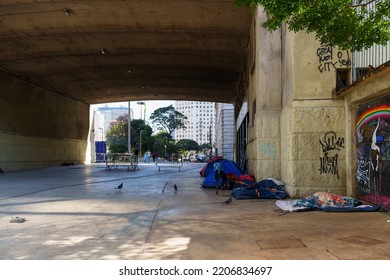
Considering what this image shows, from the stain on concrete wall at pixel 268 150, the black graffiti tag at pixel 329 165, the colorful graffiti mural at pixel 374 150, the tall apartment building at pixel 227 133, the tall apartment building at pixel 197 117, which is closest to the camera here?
the colorful graffiti mural at pixel 374 150

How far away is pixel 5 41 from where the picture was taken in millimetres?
18578

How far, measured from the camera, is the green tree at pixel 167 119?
99.7 m

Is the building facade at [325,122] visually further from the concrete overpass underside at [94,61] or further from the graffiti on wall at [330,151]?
the concrete overpass underside at [94,61]


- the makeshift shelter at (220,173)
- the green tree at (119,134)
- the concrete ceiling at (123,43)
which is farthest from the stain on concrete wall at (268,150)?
the green tree at (119,134)

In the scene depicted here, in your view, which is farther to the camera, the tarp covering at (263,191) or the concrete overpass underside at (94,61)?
the concrete overpass underside at (94,61)

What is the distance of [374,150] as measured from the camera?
8344 mm

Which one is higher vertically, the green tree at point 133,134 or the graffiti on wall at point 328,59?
the green tree at point 133,134

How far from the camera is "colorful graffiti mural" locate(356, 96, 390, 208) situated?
7.86 metres

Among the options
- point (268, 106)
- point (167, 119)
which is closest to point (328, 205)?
point (268, 106)

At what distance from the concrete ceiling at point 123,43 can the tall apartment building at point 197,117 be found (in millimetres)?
108580

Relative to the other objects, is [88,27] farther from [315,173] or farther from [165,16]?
[315,173]

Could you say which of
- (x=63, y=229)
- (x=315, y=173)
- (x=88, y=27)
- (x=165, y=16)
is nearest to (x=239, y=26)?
(x=165, y=16)

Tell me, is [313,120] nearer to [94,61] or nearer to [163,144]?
[94,61]

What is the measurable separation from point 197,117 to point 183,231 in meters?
141
